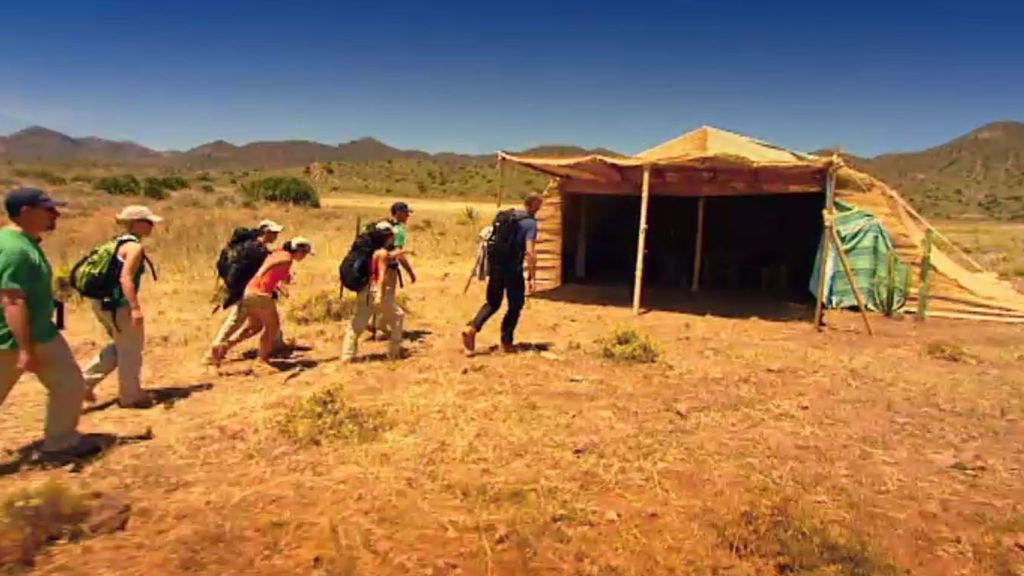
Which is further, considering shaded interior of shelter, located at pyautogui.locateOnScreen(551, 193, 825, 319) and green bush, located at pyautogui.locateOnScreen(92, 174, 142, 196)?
green bush, located at pyautogui.locateOnScreen(92, 174, 142, 196)

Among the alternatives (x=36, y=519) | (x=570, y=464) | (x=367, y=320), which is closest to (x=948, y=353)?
(x=570, y=464)

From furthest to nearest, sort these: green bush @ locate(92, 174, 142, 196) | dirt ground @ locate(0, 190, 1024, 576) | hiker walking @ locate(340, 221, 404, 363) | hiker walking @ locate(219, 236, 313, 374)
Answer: green bush @ locate(92, 174, 142, 196)
hiker walking @ locate(340, 221, 404, 363)
hiker walking @ locate(219, 236, 313, 374)
dirt ground @ locate(0, 190, 1024, 576)

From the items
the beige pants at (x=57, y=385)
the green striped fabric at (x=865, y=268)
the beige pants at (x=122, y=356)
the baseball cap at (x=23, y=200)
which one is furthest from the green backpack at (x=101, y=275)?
the green striped fabric at (x=865, y=268)

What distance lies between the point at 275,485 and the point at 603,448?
7.55ft

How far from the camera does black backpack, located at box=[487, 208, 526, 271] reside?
26.4ft

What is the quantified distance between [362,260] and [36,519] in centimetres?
391

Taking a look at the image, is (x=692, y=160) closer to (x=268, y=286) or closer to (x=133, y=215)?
(x=268, y=286)

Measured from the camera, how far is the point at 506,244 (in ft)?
26.5

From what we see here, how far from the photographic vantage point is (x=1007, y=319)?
11.8 meters

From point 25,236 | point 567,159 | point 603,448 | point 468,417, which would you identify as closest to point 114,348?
point 25,236

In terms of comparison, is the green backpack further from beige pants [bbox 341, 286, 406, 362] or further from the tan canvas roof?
the tan canvas roof

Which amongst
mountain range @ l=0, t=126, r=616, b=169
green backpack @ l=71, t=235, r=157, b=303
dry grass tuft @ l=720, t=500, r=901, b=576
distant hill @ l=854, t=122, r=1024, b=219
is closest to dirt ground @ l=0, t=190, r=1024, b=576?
dry grass tuft @ l=720, t=500, r=901, b=576

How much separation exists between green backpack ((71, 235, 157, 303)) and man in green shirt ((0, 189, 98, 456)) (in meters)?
0.94

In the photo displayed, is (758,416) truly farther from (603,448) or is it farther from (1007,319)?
(1007,319)
